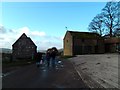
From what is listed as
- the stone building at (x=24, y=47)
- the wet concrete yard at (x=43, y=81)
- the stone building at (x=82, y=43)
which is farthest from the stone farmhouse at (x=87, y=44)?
the wet concrete yard at (x=43, y=81)

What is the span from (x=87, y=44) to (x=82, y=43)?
2.11 meters

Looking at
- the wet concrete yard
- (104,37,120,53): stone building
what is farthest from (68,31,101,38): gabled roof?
the wet concrete yard

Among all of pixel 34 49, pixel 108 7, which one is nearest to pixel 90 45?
pixel 108 7

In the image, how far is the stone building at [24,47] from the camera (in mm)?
61862

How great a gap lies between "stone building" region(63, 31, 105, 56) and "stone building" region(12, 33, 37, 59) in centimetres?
1317

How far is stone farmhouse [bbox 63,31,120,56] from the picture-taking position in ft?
231

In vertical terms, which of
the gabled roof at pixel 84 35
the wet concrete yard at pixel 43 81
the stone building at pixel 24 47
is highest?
the gabled roof at pixel 84 35

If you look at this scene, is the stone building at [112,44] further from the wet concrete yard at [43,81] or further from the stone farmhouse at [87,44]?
the wet concrete yard at [43,81]

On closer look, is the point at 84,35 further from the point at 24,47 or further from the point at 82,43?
the point at 24,47

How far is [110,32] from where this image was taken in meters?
66.6

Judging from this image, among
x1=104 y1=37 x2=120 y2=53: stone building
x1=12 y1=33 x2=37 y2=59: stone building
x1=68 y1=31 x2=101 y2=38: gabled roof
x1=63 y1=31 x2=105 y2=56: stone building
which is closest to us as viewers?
x1=12 y1=33 x2=37 y2=59: stone building

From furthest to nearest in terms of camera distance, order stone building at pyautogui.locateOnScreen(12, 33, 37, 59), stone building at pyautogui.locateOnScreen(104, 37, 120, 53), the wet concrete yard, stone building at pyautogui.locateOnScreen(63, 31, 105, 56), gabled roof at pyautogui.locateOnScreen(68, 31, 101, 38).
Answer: gabled roof at pyautogui.locateOnScreen(68, 31, 101, 38)
stone building at pyautogui.locateOnScreen(63, 31, 105, 56)
stone building at pyautogui.locateOnScreen(104, 37, 120, 53)
stone building at pyautogui.locateOnScreen(12, 33, 37, 59)
the wet concrete yard

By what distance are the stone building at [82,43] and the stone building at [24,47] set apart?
1317 cm

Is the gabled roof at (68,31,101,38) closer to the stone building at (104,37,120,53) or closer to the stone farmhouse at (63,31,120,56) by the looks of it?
the stone farmhouse at (63,31,120,56)
